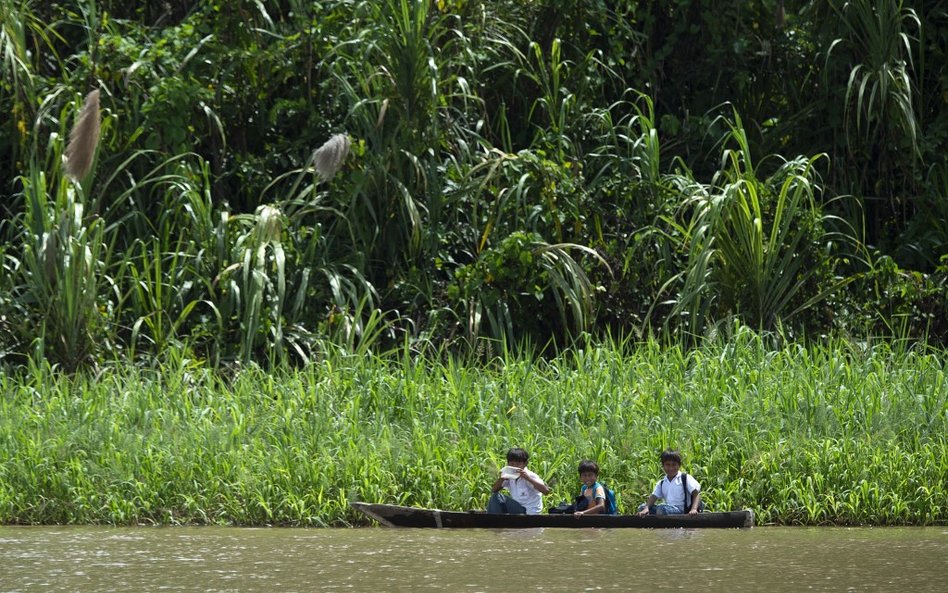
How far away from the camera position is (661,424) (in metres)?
8.69

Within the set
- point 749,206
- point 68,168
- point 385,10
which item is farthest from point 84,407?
point 749,206

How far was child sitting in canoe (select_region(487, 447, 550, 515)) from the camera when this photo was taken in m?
7.86

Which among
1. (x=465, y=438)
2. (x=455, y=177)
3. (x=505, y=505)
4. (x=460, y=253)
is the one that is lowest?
(x=505, y=505)

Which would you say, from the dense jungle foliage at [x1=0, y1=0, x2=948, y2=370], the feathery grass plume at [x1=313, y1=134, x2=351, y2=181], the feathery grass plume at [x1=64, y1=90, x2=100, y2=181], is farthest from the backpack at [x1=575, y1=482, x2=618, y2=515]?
the feathery grass plume at [x1=64, y1=90, x2=100, y2=181]

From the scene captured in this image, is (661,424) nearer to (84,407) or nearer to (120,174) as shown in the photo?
(84,407)

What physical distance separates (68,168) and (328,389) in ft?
8.94

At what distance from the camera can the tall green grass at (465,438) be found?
811 cm

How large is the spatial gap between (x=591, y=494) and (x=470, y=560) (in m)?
1.38

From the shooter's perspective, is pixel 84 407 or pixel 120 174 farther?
pixel 120 174

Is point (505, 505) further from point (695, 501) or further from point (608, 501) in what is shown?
point (695, 501)

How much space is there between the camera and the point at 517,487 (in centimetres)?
790

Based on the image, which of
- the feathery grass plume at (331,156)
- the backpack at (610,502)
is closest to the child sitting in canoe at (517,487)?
the backpack at (610,502)

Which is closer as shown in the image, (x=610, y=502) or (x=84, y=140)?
(x=610, y=502)

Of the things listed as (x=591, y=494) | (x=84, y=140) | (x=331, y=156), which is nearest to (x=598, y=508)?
(x=591, y=494)
